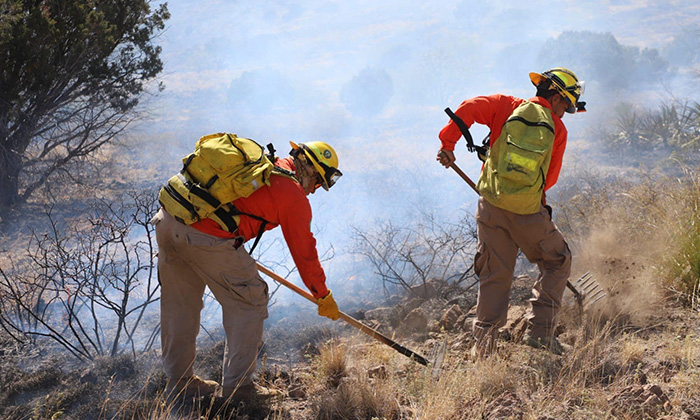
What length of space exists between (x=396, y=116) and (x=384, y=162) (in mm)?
5341

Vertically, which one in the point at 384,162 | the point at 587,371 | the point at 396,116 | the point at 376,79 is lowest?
the point at 587,371

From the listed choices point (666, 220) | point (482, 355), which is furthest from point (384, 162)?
point (482, 355)

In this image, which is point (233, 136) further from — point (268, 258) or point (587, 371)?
point (268, 258)

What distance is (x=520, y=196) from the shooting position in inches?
135

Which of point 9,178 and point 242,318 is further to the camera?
point 9,178

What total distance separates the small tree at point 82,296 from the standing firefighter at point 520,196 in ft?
8.84

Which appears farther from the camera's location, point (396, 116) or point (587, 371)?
point (396, 116)

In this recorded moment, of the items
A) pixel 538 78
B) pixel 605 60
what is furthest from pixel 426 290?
pixel 605 60

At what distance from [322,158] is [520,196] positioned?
4.19ft

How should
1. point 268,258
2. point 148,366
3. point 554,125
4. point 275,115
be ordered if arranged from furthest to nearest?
1. point 275,115
2. point 268,258
3. point 148,366
4. point 554,125

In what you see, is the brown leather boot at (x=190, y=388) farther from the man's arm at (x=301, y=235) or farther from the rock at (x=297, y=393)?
the man's arm at (x=301, y=235)

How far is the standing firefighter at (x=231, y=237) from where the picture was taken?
294cm

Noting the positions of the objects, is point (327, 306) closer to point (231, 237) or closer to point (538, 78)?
point (231, 237)

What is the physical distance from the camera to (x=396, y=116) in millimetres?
18391
